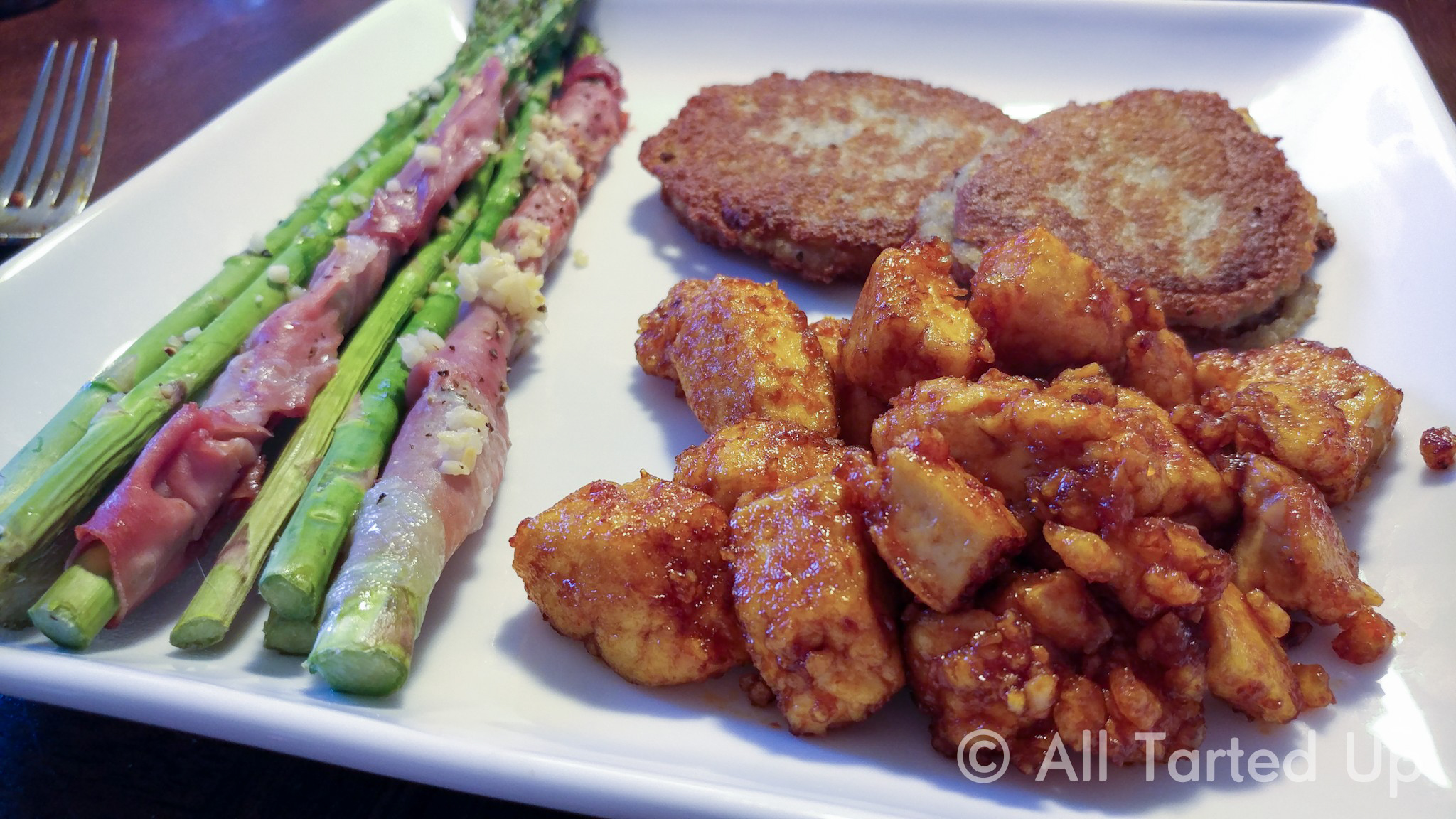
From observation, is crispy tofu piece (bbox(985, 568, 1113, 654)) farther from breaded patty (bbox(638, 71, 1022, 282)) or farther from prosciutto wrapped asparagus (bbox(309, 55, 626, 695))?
breaded patty (bbox(638, 71, 1022, 282))

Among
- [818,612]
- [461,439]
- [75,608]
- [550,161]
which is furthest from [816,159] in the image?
[75,608]

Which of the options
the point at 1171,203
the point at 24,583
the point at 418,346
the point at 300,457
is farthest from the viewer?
the point at 1171,203

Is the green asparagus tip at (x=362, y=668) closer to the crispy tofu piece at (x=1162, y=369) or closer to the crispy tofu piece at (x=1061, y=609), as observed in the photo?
the crispy tofu piece at (x=1061, y=609)

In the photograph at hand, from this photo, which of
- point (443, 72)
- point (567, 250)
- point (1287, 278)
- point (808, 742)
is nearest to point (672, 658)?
point (808, 742)

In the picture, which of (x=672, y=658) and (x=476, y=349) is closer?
(x=672, y=658)

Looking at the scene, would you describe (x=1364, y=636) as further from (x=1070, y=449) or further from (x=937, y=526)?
(x=937, y=526)

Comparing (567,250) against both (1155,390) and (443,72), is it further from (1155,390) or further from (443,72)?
(1155,390)
